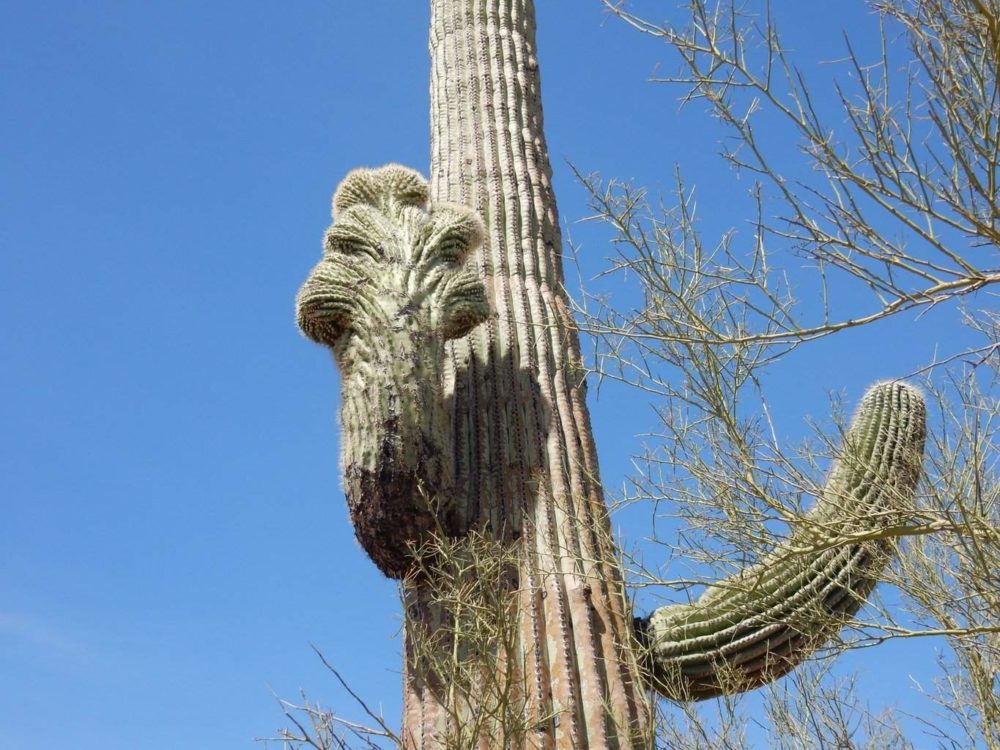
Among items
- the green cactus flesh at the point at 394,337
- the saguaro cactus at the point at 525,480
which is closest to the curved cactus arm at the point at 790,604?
the saguaro cactus at the point at 525,480

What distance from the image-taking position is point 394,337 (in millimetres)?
4562

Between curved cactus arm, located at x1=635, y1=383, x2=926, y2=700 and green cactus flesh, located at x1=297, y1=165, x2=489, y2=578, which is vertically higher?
green cactus flesh, located at x1=297, y1=165, x2=489, y2=578

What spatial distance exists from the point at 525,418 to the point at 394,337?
670mm

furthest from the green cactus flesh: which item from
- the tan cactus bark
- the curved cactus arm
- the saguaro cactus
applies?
the curved cactus arm

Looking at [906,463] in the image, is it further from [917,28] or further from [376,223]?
[376,223]

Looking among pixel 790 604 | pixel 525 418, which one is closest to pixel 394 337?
pixel 525 418

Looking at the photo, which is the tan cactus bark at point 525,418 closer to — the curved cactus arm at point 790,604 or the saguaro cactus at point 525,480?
the saguaro cactus at point 525,480

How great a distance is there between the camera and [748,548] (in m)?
3.89

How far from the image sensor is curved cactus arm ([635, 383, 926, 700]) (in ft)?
13.9

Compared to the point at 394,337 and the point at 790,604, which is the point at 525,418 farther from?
the point at 790,604

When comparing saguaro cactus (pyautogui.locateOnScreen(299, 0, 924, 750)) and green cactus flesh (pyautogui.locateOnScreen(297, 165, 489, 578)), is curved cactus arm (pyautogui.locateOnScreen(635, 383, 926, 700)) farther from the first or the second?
green cactus flesh (pyautogui.locateOnScreen(297, 165, 489, 578))

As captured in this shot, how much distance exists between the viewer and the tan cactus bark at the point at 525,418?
411cm

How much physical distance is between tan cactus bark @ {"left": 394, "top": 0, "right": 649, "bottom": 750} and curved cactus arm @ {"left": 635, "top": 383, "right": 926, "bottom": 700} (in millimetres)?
289

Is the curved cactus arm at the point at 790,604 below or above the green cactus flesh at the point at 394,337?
below
